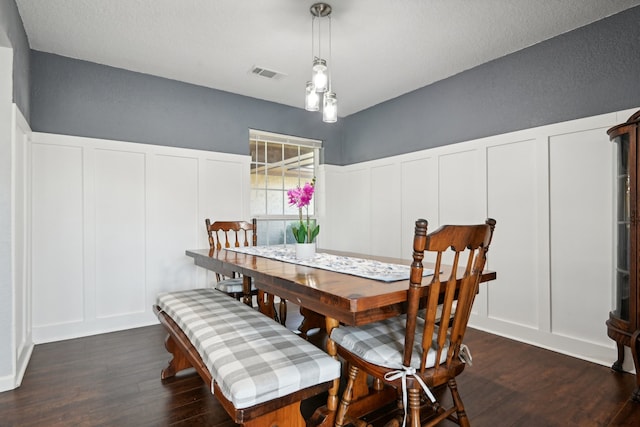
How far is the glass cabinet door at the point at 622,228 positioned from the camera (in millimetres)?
2096

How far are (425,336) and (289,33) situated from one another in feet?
7.90

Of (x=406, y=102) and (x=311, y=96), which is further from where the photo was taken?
(x=406, y=102)

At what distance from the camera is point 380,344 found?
1.47 m

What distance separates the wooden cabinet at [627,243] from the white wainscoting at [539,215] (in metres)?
0.28

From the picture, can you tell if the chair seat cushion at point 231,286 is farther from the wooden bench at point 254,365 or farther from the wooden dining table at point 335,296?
the wooden bench at point 254,365

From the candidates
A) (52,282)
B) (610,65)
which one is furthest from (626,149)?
(52,282)

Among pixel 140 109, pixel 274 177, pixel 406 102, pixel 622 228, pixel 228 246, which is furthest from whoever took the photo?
pixel 274 177

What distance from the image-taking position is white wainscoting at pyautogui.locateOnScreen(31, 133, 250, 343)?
2943 millimetres

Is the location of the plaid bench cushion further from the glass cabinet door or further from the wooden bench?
the glass cabinet door

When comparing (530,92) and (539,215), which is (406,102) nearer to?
(530,92)

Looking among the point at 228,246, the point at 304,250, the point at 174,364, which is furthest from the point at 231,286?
the point at 304,250

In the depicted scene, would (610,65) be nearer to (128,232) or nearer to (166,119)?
(166,119)

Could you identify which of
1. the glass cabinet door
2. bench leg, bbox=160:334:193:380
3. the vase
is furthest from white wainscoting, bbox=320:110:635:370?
bench leg, bbox=160:334:193:380

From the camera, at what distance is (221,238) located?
3.76 metres
